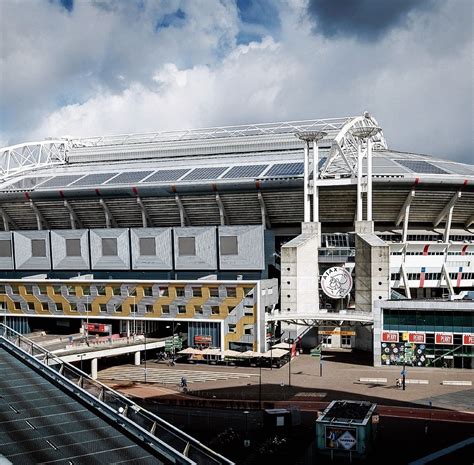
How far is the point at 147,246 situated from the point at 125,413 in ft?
215

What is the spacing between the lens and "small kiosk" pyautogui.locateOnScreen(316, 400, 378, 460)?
3997 centimetres

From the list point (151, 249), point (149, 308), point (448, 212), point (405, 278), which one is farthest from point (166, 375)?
point (448, 212)

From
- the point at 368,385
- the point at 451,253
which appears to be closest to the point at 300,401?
the point at 368,385

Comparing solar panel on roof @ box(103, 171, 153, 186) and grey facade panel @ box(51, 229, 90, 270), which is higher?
solar panel on roof @ box(103, 171, 153, 186)

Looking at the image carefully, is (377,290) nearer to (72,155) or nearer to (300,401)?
(300,401)

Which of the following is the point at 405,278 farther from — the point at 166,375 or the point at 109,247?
the point at 109,247

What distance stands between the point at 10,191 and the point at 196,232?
102ft

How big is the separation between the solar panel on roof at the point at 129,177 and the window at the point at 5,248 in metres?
16.9

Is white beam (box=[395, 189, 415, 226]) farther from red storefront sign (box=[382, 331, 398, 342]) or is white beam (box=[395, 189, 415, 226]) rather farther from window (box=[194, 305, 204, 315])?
window (box=[194, 305, 204, 315])

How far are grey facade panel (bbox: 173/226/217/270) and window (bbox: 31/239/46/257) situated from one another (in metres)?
20.6

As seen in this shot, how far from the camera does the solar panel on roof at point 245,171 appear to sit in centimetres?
9143

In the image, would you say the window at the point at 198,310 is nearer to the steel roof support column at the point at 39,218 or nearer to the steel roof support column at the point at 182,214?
the steel roof support column at the point at 182,214

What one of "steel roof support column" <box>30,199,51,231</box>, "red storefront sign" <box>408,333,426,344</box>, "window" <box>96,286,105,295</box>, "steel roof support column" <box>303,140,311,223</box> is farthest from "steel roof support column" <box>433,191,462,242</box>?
"steel roof support column" <box>30,199,51,231</box>

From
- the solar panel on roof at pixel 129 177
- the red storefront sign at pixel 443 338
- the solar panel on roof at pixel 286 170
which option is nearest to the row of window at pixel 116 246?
the solar panel on roof at pixel 129 177
